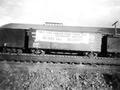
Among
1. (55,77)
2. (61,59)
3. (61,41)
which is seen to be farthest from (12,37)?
(55,77)

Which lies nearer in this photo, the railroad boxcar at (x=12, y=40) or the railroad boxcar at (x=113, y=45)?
the railroad boxcar at (x=113, y=45)

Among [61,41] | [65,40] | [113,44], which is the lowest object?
[113,44]

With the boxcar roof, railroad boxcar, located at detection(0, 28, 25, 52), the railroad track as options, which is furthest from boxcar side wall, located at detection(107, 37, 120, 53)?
railroad boxcar, located at detection(0, 28, 25, 52)

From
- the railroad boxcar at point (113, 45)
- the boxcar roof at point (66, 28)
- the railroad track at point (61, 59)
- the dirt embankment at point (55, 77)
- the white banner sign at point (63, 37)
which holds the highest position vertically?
the boxcar roof at point (66, 28)

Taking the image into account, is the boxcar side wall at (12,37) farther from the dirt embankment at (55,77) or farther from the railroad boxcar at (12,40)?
the dirt embankment at (55,77)

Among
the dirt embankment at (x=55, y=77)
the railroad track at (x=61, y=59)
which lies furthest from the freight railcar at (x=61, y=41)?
the dirt embankment at (x=55, y=77)

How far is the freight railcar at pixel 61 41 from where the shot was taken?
17.5 m

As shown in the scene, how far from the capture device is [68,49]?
1780 cm

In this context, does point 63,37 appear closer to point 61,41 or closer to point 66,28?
point 61,41

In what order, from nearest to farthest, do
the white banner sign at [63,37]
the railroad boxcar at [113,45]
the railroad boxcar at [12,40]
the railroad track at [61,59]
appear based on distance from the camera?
the railroad track at [61,59] → the railroad boxcar at [113,45] → the white banner sign at [63,37] → the railroad boxcar at [12,40]

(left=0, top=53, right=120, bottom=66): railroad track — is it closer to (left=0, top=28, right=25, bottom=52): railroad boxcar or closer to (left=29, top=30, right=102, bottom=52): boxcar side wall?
(left=29, top=30, right=102, bottom=52): boxcar side wall

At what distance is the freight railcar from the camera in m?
17.5

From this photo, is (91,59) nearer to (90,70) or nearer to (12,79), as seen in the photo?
(90,70)

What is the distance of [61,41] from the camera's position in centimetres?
1767
